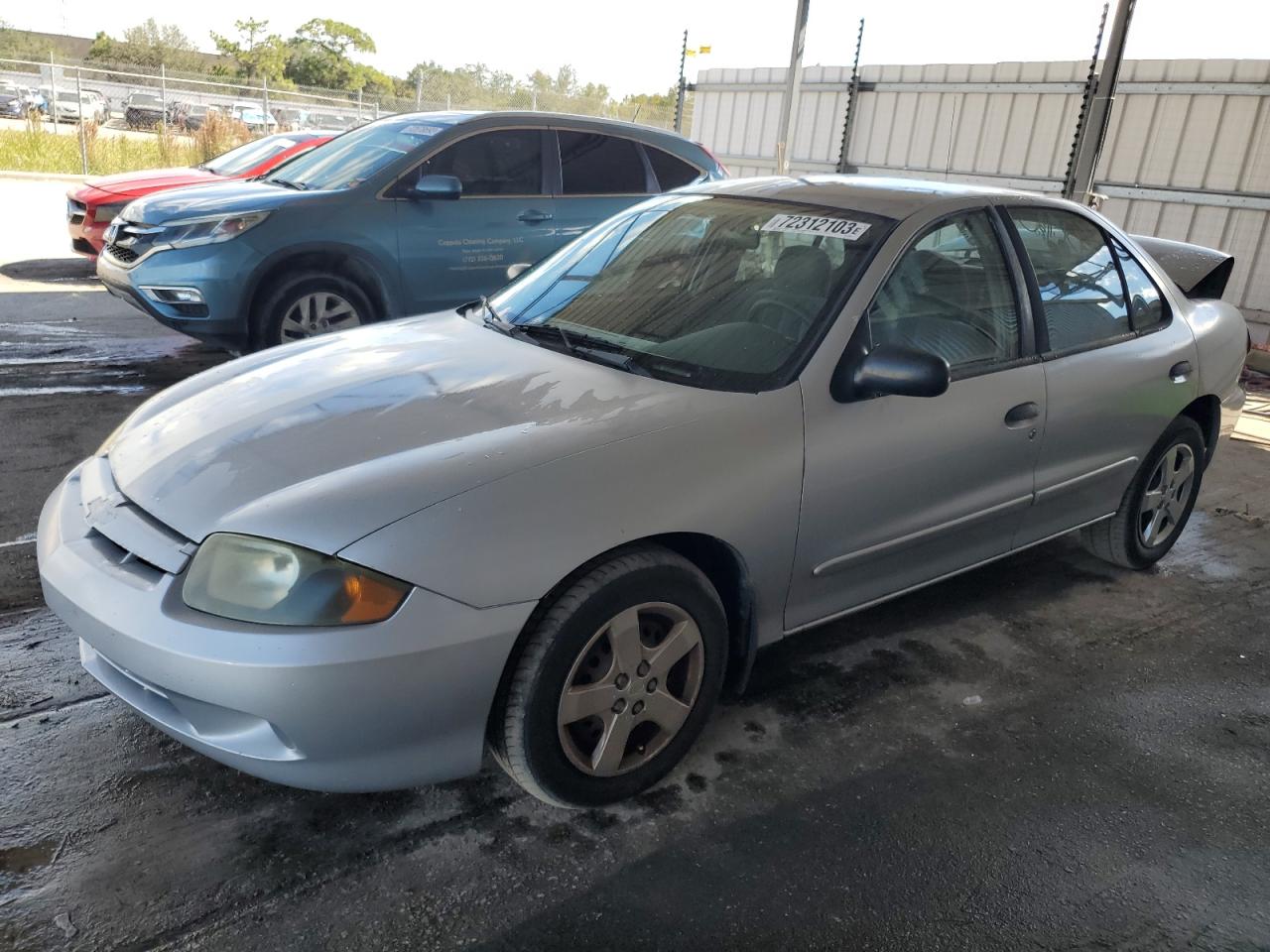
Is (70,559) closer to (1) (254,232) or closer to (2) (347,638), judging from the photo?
(2) (347,638)

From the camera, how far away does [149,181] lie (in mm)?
9070

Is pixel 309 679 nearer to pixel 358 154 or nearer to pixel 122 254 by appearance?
pixel 122 254

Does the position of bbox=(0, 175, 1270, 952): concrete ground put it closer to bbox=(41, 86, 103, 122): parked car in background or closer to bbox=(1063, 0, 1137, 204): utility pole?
bbox=(1063, 0, 1137, 204): utility pole

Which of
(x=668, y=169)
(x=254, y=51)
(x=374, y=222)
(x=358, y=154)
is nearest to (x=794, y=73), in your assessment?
(x=668, y=169)

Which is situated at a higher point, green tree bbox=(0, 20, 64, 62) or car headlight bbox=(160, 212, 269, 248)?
green tree bbox=(0, 20, 64, 62)

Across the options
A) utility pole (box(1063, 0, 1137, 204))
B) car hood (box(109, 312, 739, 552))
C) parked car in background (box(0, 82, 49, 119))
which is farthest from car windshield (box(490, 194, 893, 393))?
parked car in background (box(0, 82, 49, 119))

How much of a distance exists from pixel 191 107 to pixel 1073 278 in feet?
81.0

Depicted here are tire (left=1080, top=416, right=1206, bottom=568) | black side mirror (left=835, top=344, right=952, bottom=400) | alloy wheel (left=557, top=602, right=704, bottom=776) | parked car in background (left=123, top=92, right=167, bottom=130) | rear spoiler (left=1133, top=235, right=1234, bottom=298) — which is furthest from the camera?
parked car in background (left=123, top=92, right=167, bottom=130)

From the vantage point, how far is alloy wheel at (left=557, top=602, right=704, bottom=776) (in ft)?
8.15

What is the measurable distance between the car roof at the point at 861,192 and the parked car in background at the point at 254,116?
20.1 m

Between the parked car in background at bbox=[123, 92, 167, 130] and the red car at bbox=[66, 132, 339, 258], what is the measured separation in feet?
51.4

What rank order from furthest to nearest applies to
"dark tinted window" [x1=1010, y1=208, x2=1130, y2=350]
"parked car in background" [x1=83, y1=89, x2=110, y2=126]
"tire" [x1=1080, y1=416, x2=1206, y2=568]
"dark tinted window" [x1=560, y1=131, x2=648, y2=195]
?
"parked car in background" [x1=83, y1=89, x2=110, y2=126]
"dark tinted window" [x1=560, y1=131, x2=648, y2=195]
"tire" [x1=1080, y1=416, x2=1206, y2=568]
"dark tinted window" [x1=1010, y1=208, x2=1130, y2=350]

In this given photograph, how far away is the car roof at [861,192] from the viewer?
10.9ft

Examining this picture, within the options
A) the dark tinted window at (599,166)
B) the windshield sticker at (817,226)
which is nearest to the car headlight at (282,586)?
the windshield sticker at (817,226)
